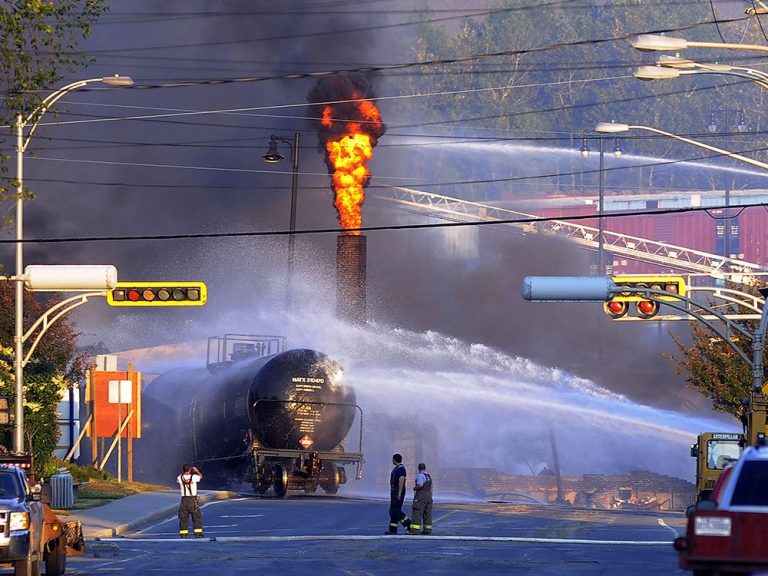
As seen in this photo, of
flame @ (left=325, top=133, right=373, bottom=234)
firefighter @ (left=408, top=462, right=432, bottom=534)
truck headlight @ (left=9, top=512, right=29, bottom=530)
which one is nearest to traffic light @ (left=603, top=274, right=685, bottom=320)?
firefighter @ (left=408, top=462, right=432, bottom=534)

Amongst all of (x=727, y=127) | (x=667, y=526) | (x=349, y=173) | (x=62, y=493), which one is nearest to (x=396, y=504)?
(x=667, y=526)

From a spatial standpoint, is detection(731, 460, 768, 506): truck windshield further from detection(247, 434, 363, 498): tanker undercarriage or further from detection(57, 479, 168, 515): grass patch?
detection(247, 434, 363, 498): tanker undercarriage

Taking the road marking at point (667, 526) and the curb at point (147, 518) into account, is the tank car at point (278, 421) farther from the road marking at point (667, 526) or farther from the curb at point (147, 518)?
the road marking at point (667, 526)

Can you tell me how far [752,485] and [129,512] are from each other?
2332cm

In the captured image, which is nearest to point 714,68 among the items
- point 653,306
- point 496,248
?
point 653,306

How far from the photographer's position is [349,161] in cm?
6016

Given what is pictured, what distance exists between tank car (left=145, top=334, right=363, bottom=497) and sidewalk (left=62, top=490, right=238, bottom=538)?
1.51m

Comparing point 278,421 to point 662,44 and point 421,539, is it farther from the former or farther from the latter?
point 662,44

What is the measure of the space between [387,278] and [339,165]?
39074mm

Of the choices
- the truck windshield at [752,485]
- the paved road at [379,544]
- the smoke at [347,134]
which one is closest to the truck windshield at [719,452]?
the paved road at [379,544]

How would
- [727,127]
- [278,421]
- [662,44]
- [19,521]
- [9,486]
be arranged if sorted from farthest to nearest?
[727,127] < [278,421] < [662,44] < [9,486] < [19,521]

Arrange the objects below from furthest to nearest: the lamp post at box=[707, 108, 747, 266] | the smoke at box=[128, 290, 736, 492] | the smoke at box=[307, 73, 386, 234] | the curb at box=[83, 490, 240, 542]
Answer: the lamp post at box=[707, 108, 747, 266] < the smoke at box=[307, 73, 386, 234] < the smoke at box=[128, 290, 736, 492] < the curb at box=[83, 490, 240, 542]

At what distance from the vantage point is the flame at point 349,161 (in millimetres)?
59250

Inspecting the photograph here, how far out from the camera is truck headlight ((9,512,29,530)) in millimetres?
18859
